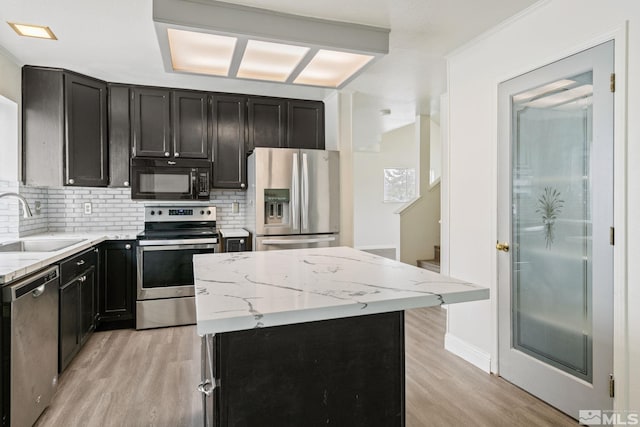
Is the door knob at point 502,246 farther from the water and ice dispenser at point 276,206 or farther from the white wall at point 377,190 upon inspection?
the white wall at point 377,190

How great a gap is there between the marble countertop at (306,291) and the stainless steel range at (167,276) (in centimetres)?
183

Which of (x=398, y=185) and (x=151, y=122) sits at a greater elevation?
(x=151, y=122)

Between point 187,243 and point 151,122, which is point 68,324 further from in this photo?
point 151,122

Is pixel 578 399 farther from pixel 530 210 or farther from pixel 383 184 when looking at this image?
pixel 383 184

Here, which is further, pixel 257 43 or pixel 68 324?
pixel 68 324

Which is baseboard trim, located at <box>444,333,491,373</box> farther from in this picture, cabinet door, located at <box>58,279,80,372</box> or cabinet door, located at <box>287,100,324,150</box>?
cabinet door, located at <box>58,279,80,372</box>

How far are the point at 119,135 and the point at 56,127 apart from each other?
20.7 inches

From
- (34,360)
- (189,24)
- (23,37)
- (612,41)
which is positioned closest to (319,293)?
(189,24)

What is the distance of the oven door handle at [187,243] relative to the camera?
3.54m

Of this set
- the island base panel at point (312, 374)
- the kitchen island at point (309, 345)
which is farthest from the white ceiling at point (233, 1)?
the island base panel at point (312, 374)

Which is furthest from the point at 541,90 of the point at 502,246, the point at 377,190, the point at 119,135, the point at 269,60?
the point at 377,190

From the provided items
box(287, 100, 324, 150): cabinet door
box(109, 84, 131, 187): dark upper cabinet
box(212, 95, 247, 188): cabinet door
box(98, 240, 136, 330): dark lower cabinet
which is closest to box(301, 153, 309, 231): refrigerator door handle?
box(287, 100, 324, 150): cabinet door

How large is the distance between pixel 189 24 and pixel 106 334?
2.86 meters

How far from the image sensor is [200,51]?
6.57 feet
